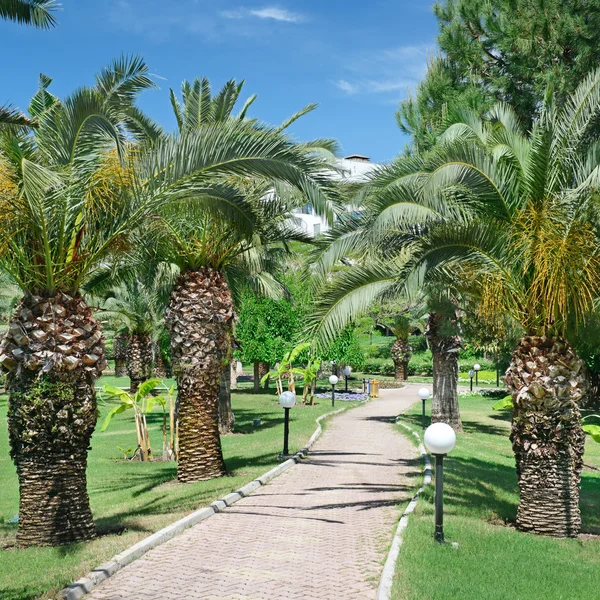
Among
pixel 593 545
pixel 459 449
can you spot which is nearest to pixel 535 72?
pixel 459 449

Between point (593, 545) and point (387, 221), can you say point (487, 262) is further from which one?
point (593, 545)

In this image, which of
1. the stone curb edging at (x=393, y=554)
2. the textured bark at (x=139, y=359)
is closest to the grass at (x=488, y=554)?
the stone curb edging at (x=393, y=554)

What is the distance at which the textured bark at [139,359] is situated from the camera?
1180 inches

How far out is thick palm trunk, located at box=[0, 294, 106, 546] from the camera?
807cm

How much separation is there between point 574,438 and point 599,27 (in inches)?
487

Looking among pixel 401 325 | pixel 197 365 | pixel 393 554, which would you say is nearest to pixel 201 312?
pixel 197 365

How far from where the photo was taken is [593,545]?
28.1 ft

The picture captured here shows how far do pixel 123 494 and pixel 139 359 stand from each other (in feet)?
60.4

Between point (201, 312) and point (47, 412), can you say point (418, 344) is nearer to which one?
point (201, 312)

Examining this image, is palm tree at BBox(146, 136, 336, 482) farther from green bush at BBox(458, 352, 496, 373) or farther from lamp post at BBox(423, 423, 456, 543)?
green bush at BBox(458, 352, 496, 373)

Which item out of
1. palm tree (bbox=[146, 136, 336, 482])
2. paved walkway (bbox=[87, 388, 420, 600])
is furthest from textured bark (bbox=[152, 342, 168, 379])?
palm tree (bbox=[146, 136, 336, 482])

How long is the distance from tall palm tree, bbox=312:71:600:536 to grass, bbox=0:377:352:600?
4726 millimetres

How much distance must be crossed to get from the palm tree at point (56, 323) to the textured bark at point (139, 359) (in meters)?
21.9

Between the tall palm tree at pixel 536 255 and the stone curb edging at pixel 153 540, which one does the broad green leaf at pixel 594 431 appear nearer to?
the tall palm tree at pixel 536 255
